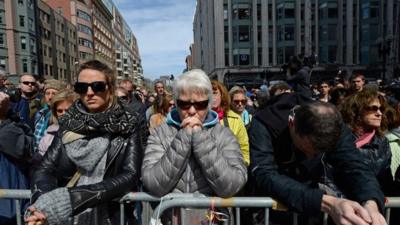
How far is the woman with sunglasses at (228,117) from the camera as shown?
3.48 metres

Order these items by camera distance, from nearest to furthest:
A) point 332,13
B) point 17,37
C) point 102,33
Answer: point 17,37 < point 332,13 < point 102,33

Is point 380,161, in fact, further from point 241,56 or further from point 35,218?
point 241,56

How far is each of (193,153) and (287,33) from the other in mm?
52066

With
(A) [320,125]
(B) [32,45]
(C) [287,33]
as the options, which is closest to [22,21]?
(B) [32,45]

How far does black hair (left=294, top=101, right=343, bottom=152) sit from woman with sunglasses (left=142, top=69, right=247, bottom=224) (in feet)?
1.59

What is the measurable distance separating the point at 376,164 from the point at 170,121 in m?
1.74

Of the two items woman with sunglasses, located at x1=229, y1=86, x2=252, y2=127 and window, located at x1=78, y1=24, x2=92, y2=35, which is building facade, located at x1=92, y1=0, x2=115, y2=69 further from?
woman with sunglasses, located at x1=229, y1=86, x2=252, y2=127

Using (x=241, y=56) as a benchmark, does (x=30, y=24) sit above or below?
above

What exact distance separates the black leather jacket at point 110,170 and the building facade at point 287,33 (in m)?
48.0

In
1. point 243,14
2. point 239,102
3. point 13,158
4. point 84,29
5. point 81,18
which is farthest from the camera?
point 84,29

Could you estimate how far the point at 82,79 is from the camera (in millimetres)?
2422

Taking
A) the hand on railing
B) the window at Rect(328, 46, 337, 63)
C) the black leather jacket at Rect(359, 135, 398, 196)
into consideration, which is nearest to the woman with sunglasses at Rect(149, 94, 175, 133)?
the black leather jacket at Rect(359, 135, 398, 196)

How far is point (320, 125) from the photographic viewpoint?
1.87 m

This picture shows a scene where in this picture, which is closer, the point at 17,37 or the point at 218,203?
the point at 218,203
